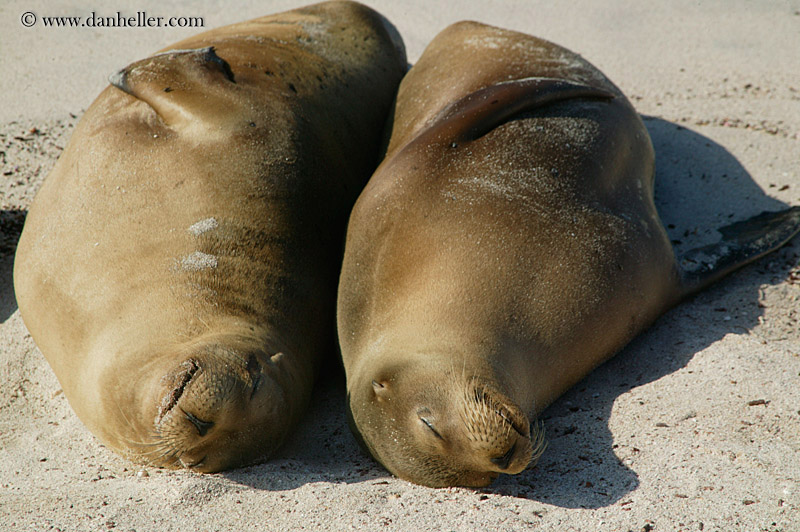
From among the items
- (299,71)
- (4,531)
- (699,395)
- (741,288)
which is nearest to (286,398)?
(4,531)

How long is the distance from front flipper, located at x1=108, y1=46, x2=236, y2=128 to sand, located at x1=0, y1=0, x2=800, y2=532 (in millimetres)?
1326

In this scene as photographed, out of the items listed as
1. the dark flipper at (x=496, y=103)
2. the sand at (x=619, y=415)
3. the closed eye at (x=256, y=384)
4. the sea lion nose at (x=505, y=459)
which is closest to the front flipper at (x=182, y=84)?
the dark flipper at (x=496, y=103)

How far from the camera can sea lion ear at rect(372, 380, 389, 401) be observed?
10.6 feet

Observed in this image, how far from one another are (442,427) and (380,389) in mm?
365

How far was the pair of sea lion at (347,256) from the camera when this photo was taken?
3158 mm

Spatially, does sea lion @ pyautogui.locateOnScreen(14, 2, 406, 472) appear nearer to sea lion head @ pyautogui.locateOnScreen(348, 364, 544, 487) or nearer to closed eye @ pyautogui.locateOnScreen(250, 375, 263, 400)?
closed eye @ pyautogui.locateOnScreen(250, 375, 263, 400)

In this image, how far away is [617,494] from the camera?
302 cm

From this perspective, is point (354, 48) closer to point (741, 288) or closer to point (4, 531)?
point (741, 288)

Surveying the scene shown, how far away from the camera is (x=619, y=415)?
11.6ft
